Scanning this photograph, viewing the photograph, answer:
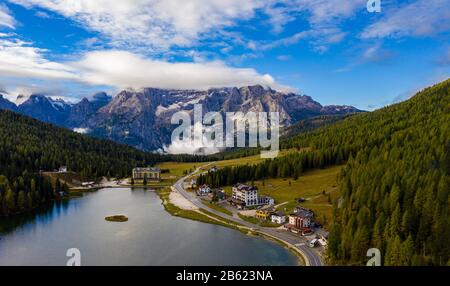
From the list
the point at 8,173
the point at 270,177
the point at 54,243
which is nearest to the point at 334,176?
the point at 270,177

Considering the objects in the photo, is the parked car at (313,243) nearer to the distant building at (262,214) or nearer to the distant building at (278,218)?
the distant building at (278,218)

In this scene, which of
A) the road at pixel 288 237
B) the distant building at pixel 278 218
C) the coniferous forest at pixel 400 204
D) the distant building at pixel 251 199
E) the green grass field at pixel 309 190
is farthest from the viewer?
the distant building at pixel 251 199

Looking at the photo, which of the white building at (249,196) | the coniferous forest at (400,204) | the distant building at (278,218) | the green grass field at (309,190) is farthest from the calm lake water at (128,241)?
the white building at (249,196)

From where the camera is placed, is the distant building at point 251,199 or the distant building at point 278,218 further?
the distant building at point 251,199

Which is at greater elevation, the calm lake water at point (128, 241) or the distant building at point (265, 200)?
the distant building at point (265, 200)

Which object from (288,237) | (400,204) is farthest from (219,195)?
(400,204)
